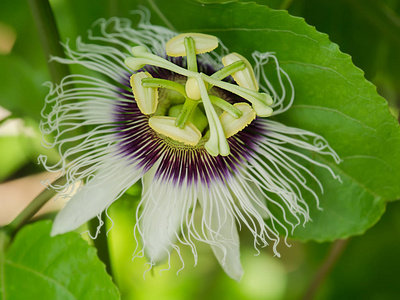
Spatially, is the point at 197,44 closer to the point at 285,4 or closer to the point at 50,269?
the point at 285,4

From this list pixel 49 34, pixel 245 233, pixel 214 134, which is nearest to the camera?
pixel 214 134

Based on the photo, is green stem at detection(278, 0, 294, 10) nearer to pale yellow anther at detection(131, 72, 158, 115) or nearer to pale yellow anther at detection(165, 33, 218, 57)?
pale yellow anther at detection(165, 33, 218, 57)

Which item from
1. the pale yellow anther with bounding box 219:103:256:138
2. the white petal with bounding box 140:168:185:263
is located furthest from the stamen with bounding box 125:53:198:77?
the white petal with bounding box 140:168:185:263

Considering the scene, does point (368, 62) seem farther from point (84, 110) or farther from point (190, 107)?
point (84, 110)

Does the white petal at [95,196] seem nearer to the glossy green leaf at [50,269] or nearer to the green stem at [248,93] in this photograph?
the glossy green leaf at [50,269]

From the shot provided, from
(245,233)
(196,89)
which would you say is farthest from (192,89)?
(245,233)
